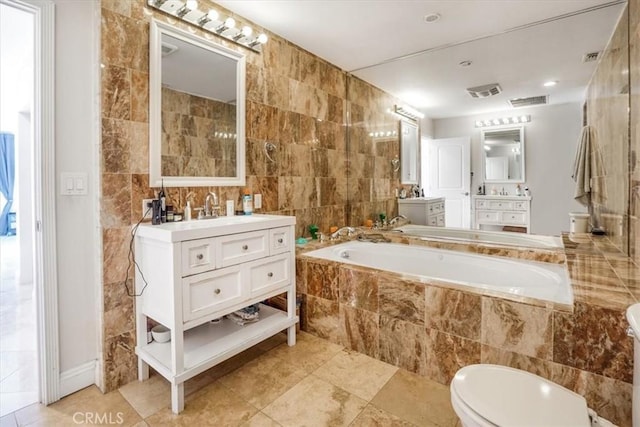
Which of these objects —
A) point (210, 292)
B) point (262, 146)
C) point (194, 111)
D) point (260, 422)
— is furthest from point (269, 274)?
point (194, 111)

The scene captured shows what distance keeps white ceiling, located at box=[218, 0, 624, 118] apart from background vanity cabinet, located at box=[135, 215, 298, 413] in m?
1.60

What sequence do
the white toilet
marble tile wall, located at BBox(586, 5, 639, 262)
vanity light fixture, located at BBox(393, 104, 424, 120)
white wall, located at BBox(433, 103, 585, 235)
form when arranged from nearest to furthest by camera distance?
the white toilet < marble tile wall, located at BBox(586, 5, 639, 262) < white wall, located at BBox(433, 103, 585, 235) < vanity light fixture, located at BBox(393, 104, 424, 120)

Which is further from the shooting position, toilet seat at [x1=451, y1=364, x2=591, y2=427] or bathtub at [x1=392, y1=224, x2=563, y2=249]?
bathtub at [x1=392, y1=224, x2=563, y2=249]

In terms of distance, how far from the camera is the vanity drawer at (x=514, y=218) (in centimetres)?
266

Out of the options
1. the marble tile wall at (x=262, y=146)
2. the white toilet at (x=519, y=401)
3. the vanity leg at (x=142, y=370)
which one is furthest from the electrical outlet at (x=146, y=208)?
the white toilet at (x=519, y=401)

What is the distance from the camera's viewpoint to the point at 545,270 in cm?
217

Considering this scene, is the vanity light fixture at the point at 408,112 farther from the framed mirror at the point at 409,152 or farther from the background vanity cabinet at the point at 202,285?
the background vanity cabinet at the point at 202,285

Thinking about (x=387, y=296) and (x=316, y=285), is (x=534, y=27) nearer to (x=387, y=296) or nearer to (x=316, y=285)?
(x=387, y=296)

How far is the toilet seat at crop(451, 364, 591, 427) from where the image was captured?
96 centimetres

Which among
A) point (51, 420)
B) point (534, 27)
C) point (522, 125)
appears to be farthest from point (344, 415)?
point (534, 27)

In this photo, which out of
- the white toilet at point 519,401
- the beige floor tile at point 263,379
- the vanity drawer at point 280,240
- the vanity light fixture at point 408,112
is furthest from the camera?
the vanity light fixture at point 408,112

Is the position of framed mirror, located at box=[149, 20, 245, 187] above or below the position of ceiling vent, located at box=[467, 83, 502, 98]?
below

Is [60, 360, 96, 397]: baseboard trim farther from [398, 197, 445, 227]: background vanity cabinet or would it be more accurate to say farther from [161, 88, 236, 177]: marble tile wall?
[398, 197, 445, 227]: background vanity cabinet

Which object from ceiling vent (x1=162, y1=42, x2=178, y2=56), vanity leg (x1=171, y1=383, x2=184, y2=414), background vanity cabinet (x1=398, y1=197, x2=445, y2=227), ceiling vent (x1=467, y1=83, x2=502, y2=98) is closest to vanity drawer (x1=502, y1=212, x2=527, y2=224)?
background vanity cabinet (x1=398, y1=197, x2=445, y2=227)
